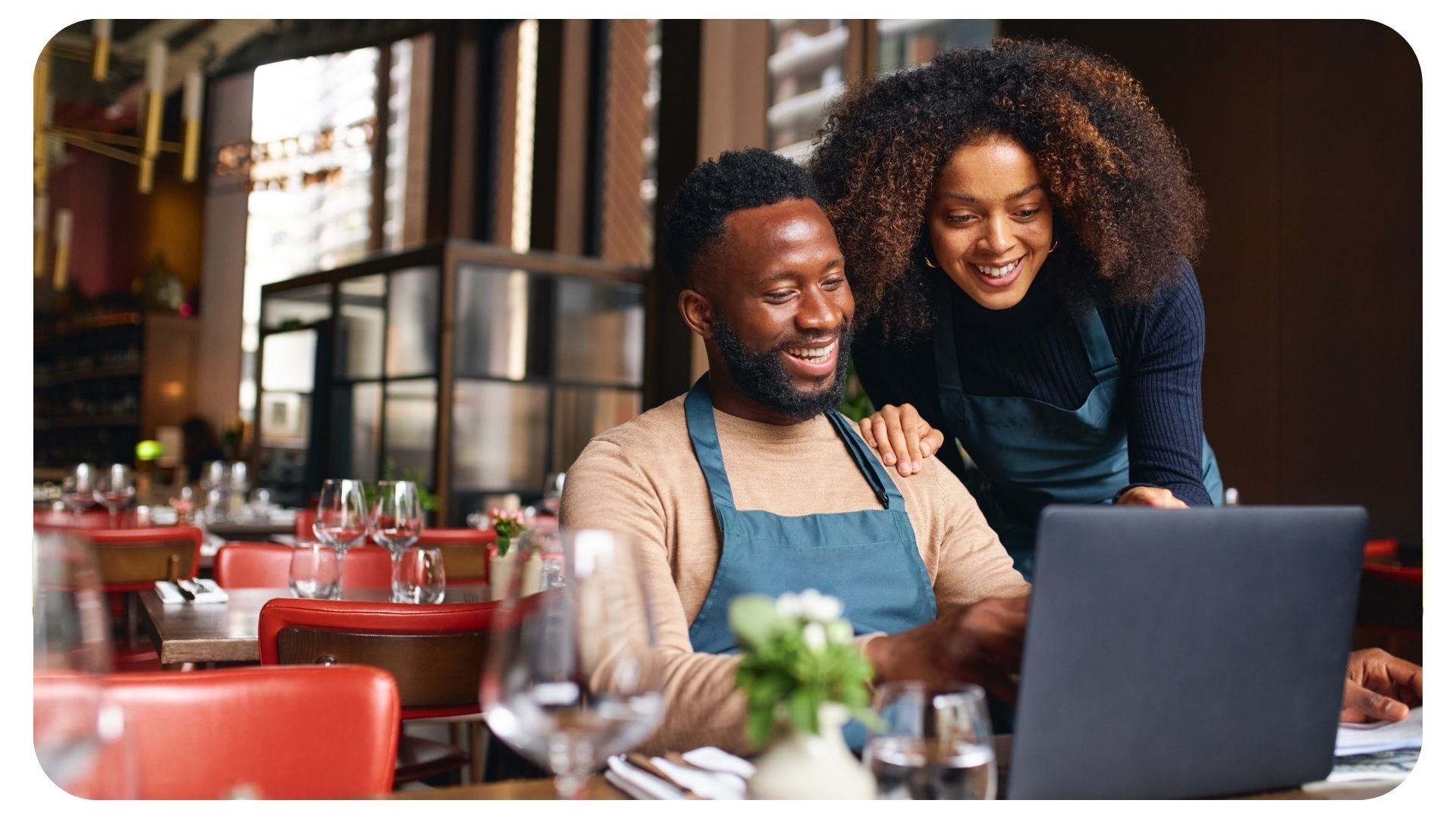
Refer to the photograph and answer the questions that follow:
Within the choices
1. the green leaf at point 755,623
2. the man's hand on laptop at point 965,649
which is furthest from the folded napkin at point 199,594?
the green leaf at point 755,623

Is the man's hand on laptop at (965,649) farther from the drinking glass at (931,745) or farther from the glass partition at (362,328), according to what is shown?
the glass partition at (362,328)

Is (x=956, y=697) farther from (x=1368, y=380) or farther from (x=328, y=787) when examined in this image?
(x=1368, y=380)

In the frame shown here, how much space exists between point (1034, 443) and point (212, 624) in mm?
1389

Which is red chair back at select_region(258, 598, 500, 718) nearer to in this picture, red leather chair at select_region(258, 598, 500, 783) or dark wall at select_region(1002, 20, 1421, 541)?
red leather chair at select_region(258, 598, 500, 783)

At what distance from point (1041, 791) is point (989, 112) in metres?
1.05

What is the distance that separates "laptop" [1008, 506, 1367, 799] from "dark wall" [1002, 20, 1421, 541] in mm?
3021

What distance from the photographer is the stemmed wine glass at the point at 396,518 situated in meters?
2.41

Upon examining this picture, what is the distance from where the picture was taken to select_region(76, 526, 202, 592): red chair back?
3150 millimetres

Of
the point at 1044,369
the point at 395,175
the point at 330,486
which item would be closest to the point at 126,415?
the point at 395,175

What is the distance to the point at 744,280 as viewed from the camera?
140cm

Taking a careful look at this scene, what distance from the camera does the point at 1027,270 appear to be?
165 cm

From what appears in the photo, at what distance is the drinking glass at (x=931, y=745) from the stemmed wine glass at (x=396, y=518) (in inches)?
69.8

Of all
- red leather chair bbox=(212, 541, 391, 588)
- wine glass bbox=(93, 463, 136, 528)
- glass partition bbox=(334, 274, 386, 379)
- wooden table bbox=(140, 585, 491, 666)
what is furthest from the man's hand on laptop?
glass partition bbox=(334, 274, 386, 379)

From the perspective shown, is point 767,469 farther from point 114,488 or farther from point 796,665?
point 114,488
